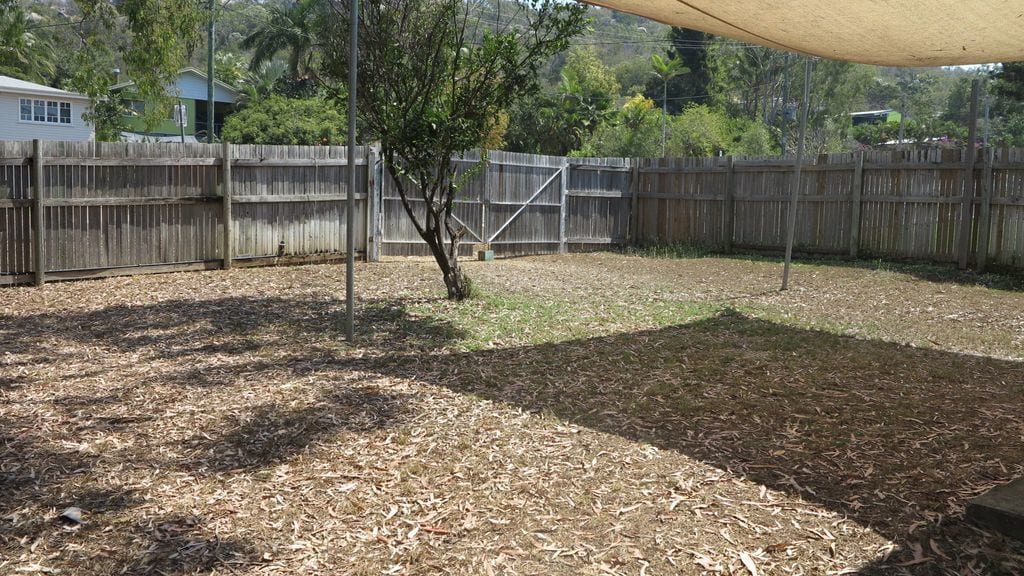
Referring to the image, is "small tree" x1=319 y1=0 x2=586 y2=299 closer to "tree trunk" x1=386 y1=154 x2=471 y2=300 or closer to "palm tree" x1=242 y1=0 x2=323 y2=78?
"tree trunk" x1=386 y1=154 x2=471 y2=300

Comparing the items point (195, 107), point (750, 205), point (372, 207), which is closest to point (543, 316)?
point (372, 207)

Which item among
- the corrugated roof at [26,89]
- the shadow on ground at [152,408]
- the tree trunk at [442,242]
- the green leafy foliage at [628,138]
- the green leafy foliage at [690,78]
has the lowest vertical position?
the shadow on ground at [152,408]

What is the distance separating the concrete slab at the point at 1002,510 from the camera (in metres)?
3.49

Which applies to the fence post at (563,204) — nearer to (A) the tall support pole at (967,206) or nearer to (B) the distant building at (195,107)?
(A) the tall support pole at (967,206)

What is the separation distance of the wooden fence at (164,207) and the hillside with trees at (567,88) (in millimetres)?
1776

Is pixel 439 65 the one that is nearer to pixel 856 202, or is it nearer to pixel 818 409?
pixel 818 409

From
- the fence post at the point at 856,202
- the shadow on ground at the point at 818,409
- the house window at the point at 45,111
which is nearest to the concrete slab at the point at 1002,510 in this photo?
the shadow on ground at the point at 818,409

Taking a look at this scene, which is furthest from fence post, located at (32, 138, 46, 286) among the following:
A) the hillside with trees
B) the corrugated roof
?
the corrugated roof

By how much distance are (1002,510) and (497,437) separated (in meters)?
2.53

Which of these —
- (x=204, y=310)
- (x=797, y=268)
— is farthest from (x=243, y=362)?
(x=797, y=268)

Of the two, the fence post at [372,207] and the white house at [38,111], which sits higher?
the white house at [38,111]

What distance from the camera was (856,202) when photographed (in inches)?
582

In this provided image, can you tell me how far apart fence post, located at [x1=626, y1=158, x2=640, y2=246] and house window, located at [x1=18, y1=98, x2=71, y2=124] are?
80.3 ft

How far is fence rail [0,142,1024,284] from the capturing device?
1049 cm
